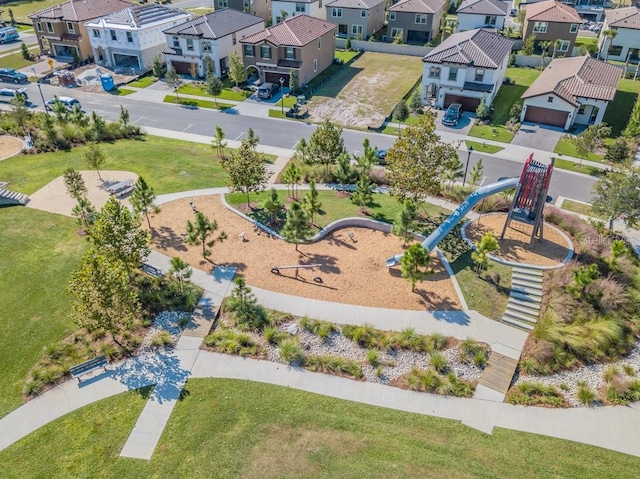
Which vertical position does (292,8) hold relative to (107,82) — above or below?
above

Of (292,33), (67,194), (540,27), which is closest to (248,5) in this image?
(292,33)

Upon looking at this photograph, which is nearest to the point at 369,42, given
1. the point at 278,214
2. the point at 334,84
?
the point at 334,84

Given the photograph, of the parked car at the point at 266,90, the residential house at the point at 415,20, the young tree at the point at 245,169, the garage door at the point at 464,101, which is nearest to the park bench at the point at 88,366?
the young tree at the point at 245,169

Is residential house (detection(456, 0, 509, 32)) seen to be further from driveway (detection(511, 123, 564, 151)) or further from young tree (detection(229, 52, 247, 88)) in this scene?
young tree (detection(229, 52, 247, 88))

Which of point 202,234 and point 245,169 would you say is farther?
point 245,169

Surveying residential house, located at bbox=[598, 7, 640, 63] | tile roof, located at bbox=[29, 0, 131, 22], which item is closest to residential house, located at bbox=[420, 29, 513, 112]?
residential house, located at bbox=[598, 7, 640, 63]

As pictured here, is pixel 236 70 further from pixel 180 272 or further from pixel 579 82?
pixel 579 82

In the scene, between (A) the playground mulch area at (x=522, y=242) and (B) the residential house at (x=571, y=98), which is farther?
(B) the residential house at (x=571, y=98)

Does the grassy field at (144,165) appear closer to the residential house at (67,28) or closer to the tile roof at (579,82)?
the residential house at (67,28)
